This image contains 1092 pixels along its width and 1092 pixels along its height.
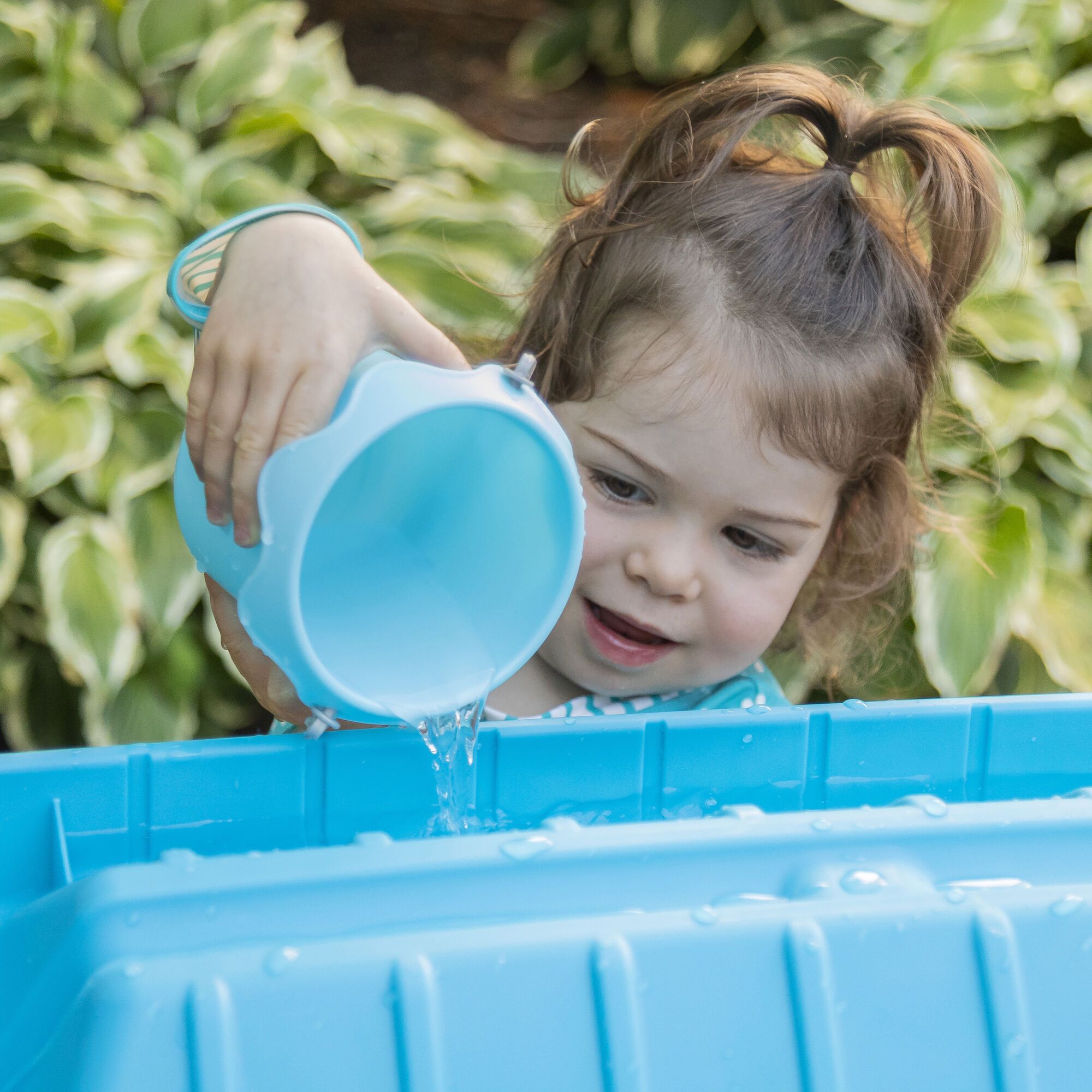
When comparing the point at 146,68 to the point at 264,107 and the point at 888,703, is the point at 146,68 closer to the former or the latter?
the point at 264,107

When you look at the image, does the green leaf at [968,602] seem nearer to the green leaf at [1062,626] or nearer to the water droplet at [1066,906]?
the green leaf at [1062,626]

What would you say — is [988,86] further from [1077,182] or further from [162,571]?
[162,571]

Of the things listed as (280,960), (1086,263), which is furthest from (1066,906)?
(1086,263)

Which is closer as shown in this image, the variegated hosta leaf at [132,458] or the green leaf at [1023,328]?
the variegated hosta leaf at [132,458]

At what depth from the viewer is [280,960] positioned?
532 millimetres

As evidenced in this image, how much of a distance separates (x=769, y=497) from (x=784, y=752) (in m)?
0.23

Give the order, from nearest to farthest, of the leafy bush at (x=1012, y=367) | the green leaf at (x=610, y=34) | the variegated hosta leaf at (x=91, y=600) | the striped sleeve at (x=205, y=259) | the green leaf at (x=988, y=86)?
the striped sleeve at (x=205, y=259) < the variegated hosta leaf at (x=91, y=600) < the leafy bush at (x=1012, y=367) < the green leaf at (x=988, y=86) < the green leaf at (x=610, y=34)

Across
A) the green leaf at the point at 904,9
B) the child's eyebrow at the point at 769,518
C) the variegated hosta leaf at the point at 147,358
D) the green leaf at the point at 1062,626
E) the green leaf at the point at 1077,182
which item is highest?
the green leaf at the point at 904,9

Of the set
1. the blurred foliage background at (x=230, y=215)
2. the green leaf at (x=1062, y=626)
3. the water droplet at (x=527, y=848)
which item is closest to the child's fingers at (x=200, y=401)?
the water droplet at (x=527, y=848)

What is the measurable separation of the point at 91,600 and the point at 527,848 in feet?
3.80

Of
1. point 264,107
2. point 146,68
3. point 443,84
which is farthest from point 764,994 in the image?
point 443,84

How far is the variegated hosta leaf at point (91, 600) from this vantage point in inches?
62.1

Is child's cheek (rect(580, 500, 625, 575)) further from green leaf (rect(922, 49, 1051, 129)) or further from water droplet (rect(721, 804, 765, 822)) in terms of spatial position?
green leaf (rect(922, 49, 1051, 129))

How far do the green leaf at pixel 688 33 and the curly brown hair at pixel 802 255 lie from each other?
1.67 meters
